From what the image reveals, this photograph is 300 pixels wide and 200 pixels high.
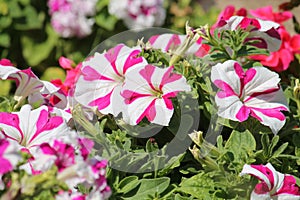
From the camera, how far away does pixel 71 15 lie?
270 cm

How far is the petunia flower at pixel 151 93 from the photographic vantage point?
1.24 m

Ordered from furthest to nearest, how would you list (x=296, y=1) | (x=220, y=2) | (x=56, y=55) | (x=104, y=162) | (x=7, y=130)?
(x=220, y=2)
(x=56, y=55)
(x=296, y=1)
(x=7, y=130)
(x=104, y=162)

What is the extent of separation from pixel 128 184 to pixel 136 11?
150cm

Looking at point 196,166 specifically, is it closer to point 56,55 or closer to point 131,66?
point 131,66

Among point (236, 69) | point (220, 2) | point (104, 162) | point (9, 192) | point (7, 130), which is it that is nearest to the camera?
point (9, 192)

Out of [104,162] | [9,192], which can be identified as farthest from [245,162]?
[9,192]

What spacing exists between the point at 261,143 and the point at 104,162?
531 millimetres

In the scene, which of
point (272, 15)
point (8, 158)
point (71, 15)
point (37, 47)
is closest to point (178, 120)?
point (8, 158)

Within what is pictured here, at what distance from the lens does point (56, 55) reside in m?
2.87

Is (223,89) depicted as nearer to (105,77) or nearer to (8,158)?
(105,77)

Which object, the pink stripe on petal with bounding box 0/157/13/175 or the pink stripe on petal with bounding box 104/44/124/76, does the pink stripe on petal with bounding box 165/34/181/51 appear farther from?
the pink stripe on petal with bounding box 0/157/13/175

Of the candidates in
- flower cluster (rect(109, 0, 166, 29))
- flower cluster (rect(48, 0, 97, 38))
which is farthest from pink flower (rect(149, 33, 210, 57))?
flower cluster (rect(48, 0, 97, 38))

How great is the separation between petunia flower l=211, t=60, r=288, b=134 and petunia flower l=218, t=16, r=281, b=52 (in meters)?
0.17

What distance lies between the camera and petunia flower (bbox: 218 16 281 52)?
4.74ft
